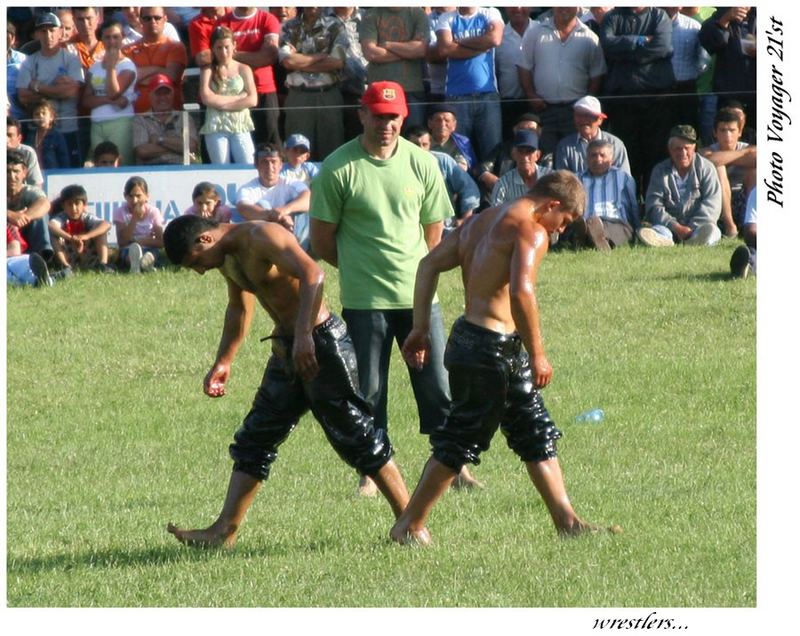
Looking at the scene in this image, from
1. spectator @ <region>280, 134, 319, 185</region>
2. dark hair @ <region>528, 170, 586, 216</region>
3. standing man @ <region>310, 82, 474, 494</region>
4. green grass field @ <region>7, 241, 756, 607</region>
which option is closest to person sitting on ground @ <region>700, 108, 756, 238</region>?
green grass field @ <region>7, 241, 756, 607</region>

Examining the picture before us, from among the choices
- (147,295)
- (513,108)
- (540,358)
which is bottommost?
(147,295)

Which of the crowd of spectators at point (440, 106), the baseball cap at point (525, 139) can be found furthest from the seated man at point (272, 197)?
the baseball cap at point (525, 139)

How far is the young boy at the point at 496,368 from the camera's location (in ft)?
25.6

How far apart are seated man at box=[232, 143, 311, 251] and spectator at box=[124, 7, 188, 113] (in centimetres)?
173

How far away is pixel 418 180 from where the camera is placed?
934cm

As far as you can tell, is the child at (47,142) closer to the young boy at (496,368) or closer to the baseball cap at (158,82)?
the baseball cap at (158,82)

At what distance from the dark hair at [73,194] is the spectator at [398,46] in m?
3.19

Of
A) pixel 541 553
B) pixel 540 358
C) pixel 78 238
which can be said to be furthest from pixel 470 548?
pixel 78 238

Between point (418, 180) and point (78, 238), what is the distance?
814 cm

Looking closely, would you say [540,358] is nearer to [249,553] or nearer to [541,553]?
[541,553]

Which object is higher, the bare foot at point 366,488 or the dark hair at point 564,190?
the dark hair at point 564,190

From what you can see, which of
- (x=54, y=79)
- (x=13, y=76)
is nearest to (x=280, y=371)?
(x=54, y=79)

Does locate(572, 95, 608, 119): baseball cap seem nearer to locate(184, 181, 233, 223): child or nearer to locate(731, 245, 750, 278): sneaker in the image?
locate(731, 245, 750, 278): sneaker

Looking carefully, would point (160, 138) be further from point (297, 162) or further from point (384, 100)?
point (384, 100)
